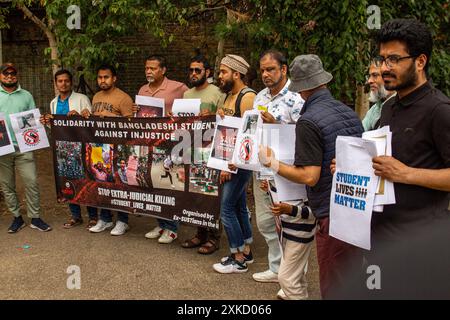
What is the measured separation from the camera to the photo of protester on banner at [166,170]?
17.9 feet

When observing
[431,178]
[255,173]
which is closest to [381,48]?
[431,178]

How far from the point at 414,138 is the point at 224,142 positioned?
2602 millimetres

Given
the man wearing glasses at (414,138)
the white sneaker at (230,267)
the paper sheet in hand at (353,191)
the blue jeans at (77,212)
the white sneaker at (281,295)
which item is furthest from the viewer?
the blue jeans at (77,212)

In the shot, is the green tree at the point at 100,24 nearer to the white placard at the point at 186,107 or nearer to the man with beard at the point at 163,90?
the man with beard at the point at 163,90

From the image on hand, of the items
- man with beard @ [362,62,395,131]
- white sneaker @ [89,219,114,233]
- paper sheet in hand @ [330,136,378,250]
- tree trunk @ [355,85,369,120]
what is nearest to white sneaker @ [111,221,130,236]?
white sneaker @ [89,219,114,233]

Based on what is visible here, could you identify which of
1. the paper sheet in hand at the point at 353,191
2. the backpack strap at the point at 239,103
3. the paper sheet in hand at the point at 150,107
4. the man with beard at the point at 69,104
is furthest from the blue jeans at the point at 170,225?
the paper sheet in hand at the point at 353,191

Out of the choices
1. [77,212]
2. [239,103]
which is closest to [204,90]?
[239,103]

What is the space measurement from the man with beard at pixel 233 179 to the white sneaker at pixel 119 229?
1645 mm

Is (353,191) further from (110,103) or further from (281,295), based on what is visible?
(110,103)

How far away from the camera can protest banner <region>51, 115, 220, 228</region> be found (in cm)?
525

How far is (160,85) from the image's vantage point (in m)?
5.75

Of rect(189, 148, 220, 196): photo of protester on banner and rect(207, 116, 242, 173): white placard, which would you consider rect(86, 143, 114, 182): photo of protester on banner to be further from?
rect(207, 116, 242, 173): white placard

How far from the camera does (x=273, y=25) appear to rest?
629cm

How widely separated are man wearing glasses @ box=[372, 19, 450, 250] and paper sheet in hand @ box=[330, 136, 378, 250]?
0.10 metres
